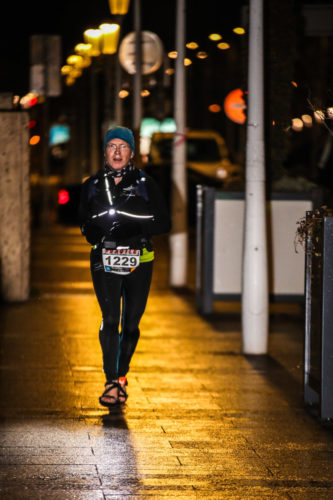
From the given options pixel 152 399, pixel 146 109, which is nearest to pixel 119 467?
pixel 152 399

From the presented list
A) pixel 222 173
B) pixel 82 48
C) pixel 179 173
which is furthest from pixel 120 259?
pixel 222 173

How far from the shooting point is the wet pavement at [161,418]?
5.73 metres

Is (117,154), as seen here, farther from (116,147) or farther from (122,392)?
(122,392)

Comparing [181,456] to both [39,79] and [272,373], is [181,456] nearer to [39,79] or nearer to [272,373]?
[272,373]

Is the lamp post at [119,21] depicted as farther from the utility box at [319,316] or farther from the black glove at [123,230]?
the utility box at [319,316]

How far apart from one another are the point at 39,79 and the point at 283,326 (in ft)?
18.6

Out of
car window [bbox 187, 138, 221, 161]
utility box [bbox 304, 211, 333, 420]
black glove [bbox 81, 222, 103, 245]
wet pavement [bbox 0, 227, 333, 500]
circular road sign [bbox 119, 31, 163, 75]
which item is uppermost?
circular road sign [bbox 119, 31, 163, 75]

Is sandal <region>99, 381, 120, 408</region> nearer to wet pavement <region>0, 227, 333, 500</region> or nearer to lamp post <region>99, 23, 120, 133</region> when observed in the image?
wet pavement <region>0, 227, 333, 500</region>

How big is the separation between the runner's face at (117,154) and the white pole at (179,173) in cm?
673

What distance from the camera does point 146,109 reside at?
3144cm

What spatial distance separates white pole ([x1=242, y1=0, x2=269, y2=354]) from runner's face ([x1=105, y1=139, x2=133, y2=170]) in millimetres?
2149

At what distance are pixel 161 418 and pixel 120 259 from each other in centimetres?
110

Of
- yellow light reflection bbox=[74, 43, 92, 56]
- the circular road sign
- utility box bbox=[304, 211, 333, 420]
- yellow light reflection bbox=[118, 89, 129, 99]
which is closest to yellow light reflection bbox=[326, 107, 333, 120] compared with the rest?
utility box bbox=[304, 211, 333, 420]

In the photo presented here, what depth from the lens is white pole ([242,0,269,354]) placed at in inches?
367
